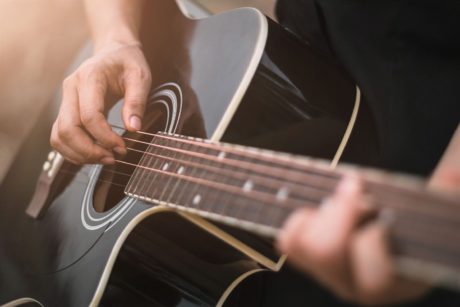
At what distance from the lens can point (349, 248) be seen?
0.39 m

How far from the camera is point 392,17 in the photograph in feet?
2.56

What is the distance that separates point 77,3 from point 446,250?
1148 mm

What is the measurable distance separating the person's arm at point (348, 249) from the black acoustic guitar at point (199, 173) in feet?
0.28

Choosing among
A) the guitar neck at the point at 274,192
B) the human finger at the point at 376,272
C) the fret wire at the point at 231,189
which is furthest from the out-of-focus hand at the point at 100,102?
the human finger at the point at 376,272

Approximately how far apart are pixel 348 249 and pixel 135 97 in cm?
55

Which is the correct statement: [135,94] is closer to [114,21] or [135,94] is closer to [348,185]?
[114,21]

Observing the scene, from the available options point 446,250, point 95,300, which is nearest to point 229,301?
point 95,300

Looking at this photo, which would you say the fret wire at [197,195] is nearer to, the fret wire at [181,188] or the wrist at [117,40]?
the fret wire at [181,188]

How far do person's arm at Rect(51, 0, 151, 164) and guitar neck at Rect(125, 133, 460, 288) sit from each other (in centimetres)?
12

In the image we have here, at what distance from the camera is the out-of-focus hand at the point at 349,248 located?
1.22ft

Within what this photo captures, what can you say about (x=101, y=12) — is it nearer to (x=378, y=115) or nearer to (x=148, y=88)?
(x=148, y=88)

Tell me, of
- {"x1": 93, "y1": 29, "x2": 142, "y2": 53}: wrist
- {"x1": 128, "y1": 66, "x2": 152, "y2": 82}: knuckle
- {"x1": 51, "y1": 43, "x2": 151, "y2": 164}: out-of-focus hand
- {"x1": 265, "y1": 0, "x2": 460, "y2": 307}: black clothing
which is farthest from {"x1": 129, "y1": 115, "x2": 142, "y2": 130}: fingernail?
{"x1": 265, "y1": 0, "x2": 460, "y2": 307}: black clothing

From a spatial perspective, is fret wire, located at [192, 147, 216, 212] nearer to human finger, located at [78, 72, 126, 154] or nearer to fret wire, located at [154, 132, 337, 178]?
fret wire, located at [154, 132, 337, 178]

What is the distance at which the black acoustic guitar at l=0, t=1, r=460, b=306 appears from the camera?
2.04ft
